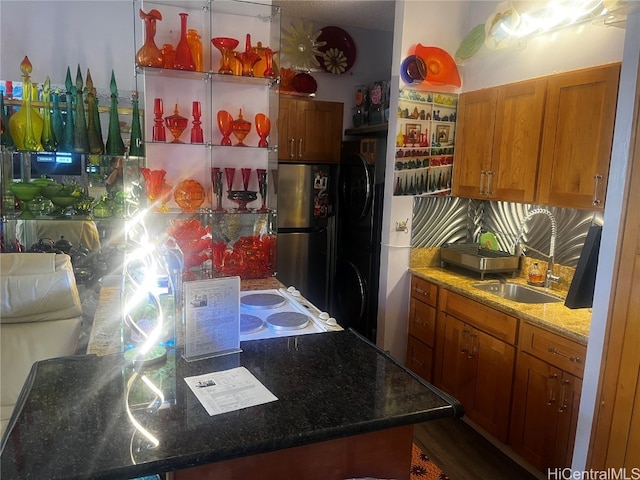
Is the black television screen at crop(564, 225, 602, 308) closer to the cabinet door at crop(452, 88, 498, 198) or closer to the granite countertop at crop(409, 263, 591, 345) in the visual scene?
the granite countertop at crop(409, 263, 591, 345)

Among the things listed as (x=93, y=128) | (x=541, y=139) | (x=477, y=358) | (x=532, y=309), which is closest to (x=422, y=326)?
(x=477, y=358)

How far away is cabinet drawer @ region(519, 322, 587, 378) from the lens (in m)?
2.12

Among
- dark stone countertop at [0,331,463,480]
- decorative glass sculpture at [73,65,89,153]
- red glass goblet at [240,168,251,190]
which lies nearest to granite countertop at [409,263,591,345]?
dark stone countertop at [0,331,463,480]

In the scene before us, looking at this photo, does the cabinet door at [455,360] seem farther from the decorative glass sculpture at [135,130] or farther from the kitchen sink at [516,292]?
the decorative glass sculpture at [135,130]

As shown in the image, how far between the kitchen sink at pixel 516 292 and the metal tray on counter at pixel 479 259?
102 mm

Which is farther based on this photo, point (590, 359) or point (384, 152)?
point (384, 152)

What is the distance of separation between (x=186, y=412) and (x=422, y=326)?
235 centimetres

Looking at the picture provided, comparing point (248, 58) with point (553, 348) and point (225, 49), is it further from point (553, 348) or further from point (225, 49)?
point (553, 348)

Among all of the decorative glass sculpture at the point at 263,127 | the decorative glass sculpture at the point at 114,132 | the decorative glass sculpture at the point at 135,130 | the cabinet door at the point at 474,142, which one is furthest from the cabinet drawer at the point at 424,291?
the decorative glass sculpture at the point at 114,132

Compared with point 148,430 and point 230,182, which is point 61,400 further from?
point 230,182

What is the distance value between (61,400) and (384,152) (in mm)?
3021

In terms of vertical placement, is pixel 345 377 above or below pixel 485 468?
above

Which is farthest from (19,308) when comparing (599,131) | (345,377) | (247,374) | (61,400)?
(599,131)

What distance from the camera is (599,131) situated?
7.48 feet
